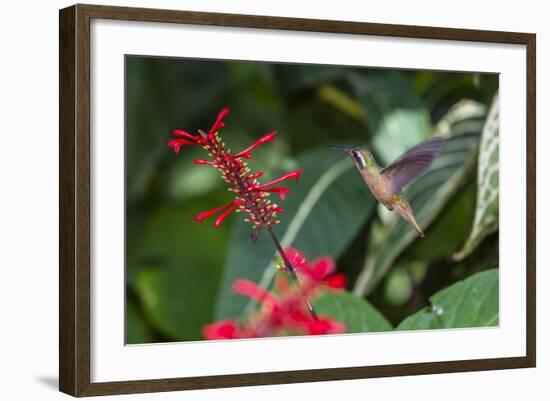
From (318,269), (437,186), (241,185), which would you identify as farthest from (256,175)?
(437,186)

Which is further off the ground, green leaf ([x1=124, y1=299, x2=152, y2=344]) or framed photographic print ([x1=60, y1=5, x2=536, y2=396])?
framed photographic print ([x1=60, y1=5, x2=536, y2=396])

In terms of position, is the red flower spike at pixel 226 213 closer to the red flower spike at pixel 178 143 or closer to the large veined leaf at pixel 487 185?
the red flower spike at pixel 178 143

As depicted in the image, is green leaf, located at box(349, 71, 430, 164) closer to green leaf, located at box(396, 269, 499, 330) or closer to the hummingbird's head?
the hummingbird's head

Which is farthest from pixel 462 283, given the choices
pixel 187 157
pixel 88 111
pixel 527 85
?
pixel 88 111

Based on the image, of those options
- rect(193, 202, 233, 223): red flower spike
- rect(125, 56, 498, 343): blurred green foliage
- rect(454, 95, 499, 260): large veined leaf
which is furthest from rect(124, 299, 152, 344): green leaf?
rect(454, 95, 499, 260): large veined leaf

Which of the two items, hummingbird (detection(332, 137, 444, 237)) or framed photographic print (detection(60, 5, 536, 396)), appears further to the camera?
hummingbird (detection(332, 137, 444, 237))

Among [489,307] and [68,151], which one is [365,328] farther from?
[68,151]
